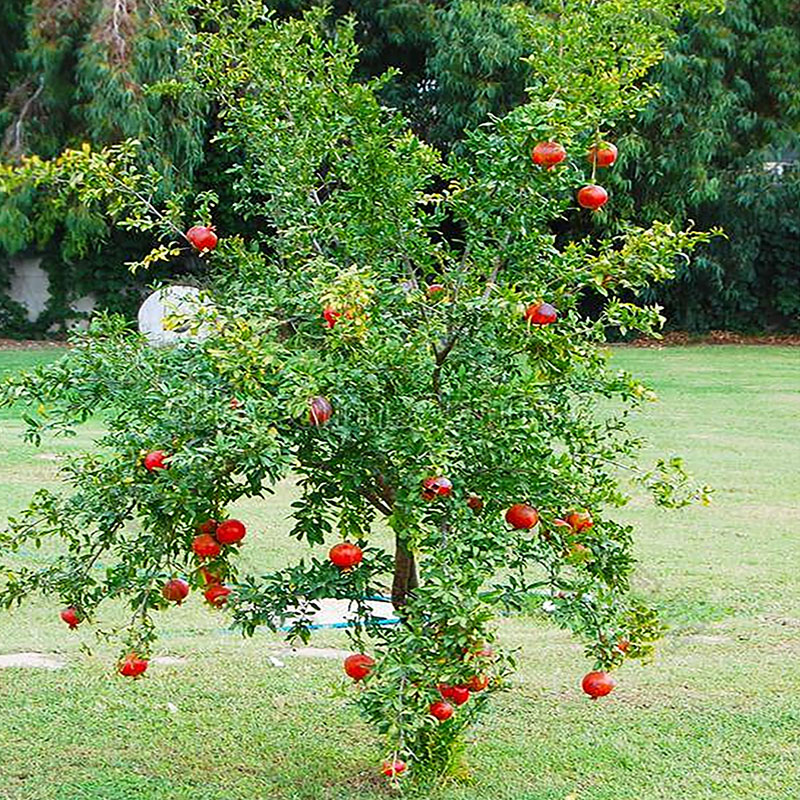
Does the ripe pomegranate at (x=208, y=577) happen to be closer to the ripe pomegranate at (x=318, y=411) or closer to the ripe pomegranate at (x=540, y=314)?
the ripe pomegranate at (x=318, y=411)

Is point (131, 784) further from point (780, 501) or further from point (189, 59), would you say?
point (780, 501)

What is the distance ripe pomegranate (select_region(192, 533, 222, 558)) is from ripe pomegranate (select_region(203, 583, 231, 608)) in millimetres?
93

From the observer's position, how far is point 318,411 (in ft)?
9.51

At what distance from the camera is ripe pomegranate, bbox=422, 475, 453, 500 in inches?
118

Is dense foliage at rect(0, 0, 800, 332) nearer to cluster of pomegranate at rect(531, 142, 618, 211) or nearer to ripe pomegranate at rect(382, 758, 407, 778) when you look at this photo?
cluster of pomegranate at rect(531, 142, 618, 211)

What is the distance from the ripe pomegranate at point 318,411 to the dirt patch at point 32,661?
87.7 inches

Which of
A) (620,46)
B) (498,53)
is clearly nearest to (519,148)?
(620,46)

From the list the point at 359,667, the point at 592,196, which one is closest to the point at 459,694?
the point at 359,667

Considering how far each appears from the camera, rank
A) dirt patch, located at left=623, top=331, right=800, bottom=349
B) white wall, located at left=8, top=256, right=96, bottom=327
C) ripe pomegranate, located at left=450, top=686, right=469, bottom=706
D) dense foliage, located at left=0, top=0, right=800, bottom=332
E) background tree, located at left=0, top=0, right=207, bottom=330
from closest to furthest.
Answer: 1. ripe pomegranate, located at left=450, top=686, right=469, bottom=706
2. background tree, located at left=0, top=0, right=207, bottom=330
3. dense foliage, located at left=0, top=0, right=800, bottom=332
4. white wall, located at left=8, top=256, right=96, bottom=327
5. dirt patch, located at left=623, top=331, right=800, bottom=349

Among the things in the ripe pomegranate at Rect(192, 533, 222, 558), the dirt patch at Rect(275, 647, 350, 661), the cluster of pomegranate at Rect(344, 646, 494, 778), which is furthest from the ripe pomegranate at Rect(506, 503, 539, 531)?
the dirt patch at Rect(275, 647, 350, 661)

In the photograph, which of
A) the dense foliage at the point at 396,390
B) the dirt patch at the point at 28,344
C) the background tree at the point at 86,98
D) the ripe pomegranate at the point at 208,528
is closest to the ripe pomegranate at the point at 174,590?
the dense foliage at the point at 396,390

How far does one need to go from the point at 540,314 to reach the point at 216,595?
1018 mm

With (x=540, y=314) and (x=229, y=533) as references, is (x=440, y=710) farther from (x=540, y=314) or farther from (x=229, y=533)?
(x=540, y=314)

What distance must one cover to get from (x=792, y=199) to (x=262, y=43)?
1677 centimetres
